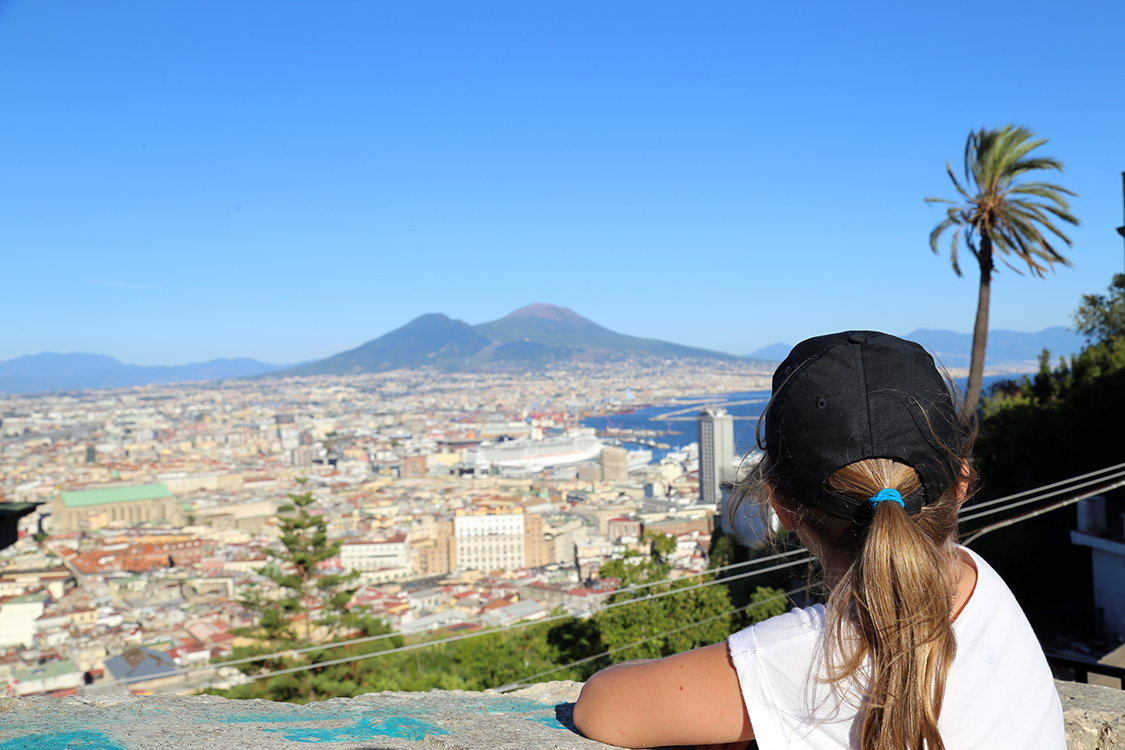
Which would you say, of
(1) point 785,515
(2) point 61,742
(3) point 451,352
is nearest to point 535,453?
(2) point 61,742

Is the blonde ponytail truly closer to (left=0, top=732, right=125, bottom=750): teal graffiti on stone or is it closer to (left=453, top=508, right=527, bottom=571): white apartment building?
(left=0, top=732, right=125, bottom=750): teal graffiti on stone

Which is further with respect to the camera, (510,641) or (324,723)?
(510,641)

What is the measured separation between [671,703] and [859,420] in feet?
1.25

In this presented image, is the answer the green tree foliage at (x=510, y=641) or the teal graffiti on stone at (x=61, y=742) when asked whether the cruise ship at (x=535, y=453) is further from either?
the teal graffiti on stone at (x=61, y=742)

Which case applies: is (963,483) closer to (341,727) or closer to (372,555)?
(341,727)

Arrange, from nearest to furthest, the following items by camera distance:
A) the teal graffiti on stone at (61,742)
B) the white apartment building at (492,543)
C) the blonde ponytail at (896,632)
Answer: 1. the blonde ponytail at (896,632)
2. the teal graffiti on stone at (61,742)
3. the white apartment building at (492,543)

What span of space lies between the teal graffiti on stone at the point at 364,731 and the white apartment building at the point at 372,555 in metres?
31.9

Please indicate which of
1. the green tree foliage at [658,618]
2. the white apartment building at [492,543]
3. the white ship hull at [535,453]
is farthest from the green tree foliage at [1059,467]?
the white ship hull at [535,453]

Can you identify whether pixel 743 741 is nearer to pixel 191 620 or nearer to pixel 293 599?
pixel 293 599

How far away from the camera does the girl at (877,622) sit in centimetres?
73

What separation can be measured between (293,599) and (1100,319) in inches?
664

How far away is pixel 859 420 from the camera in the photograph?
0.76 m

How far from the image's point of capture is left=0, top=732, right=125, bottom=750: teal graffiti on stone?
1095 mm

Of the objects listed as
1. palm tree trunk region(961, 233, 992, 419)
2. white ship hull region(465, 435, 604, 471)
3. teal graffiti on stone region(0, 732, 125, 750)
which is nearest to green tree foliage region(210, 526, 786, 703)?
palm tree trunk region(961, 233, 992, 419)
